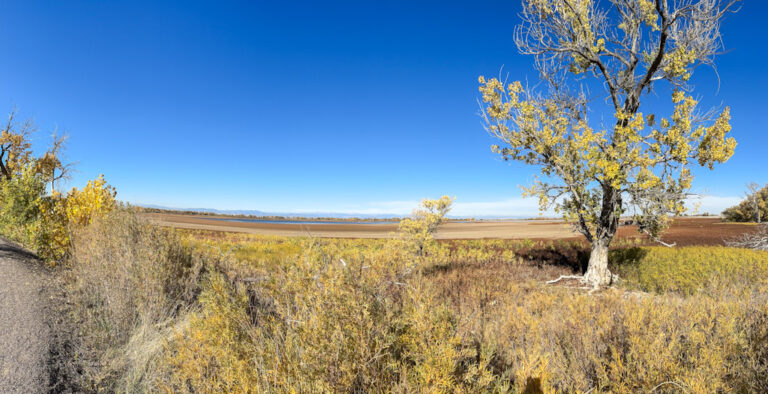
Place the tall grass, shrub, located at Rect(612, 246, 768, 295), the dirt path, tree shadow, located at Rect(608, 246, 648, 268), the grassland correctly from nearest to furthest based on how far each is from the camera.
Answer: the grassland
the dirt path
the tall grass
shrub, located at Rect(612, 246, 768, 295)
tree shadow, located at Rect(608, 246, 648, 268)

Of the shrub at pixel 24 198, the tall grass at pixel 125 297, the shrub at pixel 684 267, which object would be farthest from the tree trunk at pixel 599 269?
the shrub at pixel 24 198

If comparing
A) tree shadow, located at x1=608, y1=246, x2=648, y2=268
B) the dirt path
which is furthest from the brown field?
the dirt path

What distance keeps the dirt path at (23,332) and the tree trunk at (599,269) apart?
496 inches

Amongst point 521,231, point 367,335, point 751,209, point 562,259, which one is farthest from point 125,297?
point 751,209

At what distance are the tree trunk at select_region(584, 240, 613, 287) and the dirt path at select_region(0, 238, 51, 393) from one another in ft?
41.3

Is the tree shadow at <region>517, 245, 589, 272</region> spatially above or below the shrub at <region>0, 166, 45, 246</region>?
below

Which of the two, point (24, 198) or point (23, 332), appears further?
point (24, 198)

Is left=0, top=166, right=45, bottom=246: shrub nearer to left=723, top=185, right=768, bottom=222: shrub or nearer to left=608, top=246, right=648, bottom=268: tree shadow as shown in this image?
left=608, top=246, right=648, bottom=268: tree shadow

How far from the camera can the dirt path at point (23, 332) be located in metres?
3.88

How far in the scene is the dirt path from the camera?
3.88 metres

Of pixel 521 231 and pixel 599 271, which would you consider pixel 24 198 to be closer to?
pixel 599 271

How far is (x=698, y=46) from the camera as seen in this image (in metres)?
9.74

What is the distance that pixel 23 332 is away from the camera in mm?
4984

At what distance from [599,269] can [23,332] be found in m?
13.6
